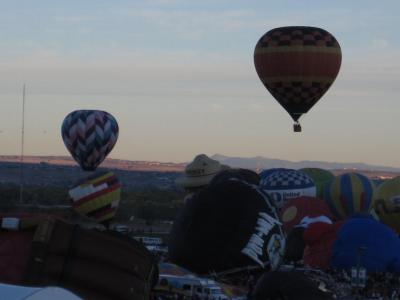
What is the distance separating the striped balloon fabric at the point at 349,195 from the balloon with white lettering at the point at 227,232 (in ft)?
39.3

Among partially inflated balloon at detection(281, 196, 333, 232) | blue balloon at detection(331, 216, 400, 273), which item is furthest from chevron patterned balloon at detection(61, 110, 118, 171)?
blue balloon at detection(331, 216, 400, 273)

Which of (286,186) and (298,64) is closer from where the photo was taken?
(298,64)

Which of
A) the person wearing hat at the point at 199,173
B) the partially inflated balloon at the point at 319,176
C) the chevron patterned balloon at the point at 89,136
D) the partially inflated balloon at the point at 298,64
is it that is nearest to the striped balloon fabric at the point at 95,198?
the person wearing hat at the point at 199,173

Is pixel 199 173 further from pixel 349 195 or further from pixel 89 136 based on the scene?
pixel 349 195

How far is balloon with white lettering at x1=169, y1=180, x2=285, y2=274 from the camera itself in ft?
46.5

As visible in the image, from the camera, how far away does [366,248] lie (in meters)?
17.3

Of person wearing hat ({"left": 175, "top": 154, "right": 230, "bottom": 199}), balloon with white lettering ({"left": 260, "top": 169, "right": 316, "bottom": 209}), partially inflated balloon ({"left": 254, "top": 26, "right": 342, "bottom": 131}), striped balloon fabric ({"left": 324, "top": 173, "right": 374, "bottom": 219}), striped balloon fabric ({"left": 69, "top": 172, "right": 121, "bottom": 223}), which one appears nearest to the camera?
partially inflated balloon ({"left": 254, "top": 26, "right": 342, "bottom": 131})

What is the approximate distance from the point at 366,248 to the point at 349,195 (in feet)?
31.7

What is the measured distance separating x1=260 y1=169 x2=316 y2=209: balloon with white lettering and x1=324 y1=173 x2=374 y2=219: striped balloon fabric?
1513 mm

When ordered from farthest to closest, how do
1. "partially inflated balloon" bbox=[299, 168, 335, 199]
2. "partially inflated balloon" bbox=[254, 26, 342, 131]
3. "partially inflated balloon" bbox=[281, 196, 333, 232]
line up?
"partially inflated balloon" bbox=[299, 168, 335, 199] < "partially inflated balloon" bbox=[281, 196, 333, 232] < "partially inflated balloon" bbox=[254, 26, 342, 131]

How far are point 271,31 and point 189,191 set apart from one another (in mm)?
5456

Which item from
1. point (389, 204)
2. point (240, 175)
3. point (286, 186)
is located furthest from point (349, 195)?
point (240, 175)

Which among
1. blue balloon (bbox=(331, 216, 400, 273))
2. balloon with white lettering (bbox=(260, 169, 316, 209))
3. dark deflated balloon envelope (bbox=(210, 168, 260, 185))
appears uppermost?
dark deflated balloon envelope (bbox=(210, 168, 260, 185))

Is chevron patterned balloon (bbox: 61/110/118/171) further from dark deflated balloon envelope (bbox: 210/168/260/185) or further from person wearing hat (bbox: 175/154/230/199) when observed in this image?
dark deflated balloon envelope (bbox: 210/168/260/185)
